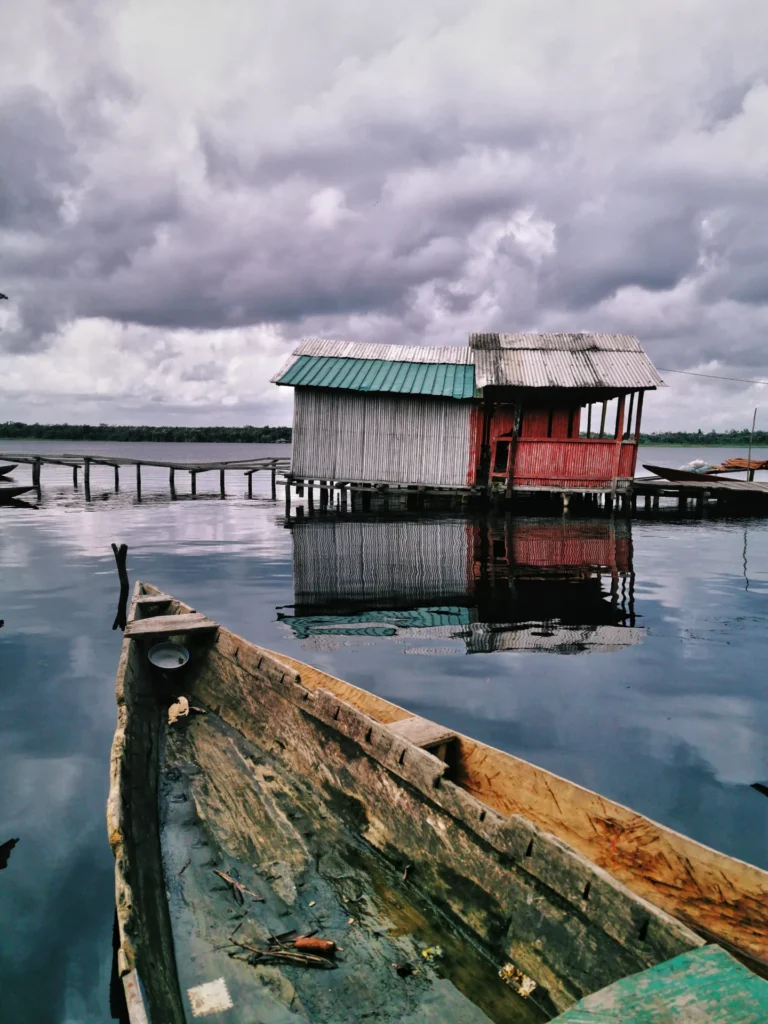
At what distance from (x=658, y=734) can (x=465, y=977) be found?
4235 mm

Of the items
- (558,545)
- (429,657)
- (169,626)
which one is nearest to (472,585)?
(429,657)

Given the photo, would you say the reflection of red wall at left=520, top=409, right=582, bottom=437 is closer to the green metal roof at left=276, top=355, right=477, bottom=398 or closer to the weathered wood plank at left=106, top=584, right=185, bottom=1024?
the green metal roof at left=276, top=355, right=477, bottom=398

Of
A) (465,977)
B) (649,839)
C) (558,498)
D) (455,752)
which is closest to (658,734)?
(455,752)

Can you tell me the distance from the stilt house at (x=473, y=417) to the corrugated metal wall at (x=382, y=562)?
233 cm

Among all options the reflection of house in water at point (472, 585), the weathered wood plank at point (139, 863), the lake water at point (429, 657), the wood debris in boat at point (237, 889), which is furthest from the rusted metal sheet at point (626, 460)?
the wood debris in boat at point (237, 889)

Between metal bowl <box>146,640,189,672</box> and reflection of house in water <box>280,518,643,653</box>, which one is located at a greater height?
metal bowl <box>146,640,189,672</box>

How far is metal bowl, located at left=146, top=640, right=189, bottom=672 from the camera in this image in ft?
24.1

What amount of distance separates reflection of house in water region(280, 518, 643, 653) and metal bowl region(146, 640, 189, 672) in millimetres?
3030

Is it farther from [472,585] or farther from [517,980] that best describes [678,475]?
[517,980]

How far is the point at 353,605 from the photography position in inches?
506

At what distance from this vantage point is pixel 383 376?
24.7 meters

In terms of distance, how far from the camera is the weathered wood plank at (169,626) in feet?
24.5

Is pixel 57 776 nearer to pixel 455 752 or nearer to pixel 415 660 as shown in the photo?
pixel 455 752

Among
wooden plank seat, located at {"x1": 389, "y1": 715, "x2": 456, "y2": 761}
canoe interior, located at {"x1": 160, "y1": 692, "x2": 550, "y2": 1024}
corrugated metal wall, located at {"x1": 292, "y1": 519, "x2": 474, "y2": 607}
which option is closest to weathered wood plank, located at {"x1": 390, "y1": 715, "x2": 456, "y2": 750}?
wooden plank seat, located at {"x1": 389, "y1": 715, "x2": 456, "y2": 761}
